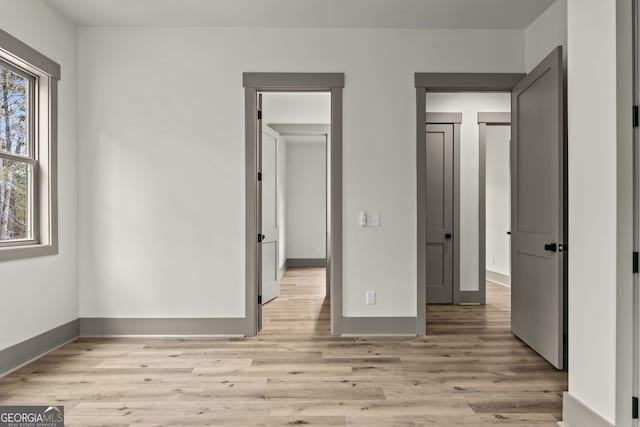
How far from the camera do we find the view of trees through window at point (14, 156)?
9.49ft

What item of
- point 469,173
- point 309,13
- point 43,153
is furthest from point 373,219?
point 43,153

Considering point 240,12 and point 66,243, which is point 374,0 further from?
point 66,243

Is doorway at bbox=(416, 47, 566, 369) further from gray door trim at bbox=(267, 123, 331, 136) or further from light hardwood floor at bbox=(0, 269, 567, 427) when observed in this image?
gray door trim at bbox=(267, 123, 331, 136)

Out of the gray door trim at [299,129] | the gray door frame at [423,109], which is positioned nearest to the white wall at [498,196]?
the gray door trim at [299,129]

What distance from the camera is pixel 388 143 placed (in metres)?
3.60

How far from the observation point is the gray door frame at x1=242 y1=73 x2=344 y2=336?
358cm

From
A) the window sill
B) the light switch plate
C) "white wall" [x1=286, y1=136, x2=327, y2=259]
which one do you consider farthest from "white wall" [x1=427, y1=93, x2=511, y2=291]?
the window sill

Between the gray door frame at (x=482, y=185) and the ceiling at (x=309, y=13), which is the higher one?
the ceiling at (x=309, y=13)

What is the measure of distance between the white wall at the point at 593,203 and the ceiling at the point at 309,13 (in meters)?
1.28

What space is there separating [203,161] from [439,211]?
289 cm

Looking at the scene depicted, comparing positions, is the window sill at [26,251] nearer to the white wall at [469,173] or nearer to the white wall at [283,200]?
the white wall at [469,173]

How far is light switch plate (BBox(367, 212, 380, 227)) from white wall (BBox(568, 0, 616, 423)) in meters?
1.68

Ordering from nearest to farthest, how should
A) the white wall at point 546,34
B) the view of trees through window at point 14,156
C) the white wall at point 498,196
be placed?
the view of trees through window at point 14,156 → the white wall at point 546,34 → the white wall at point 498,196

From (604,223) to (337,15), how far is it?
2.56 m
